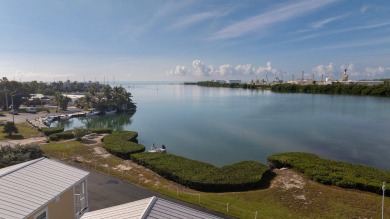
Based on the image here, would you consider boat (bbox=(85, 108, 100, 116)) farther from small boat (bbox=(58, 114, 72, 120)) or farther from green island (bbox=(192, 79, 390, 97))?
green island (bbox=(192, 79, 390, 97))

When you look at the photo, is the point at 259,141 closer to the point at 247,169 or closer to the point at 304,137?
the point at 304,137

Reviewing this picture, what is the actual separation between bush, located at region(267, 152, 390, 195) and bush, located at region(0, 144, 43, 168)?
26.7 metres

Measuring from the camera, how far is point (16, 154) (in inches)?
1066

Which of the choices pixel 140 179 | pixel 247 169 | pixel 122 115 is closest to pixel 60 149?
pixel 140 179

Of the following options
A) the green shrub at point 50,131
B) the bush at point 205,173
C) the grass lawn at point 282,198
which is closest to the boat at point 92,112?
Result: the green shrub at point 50,131

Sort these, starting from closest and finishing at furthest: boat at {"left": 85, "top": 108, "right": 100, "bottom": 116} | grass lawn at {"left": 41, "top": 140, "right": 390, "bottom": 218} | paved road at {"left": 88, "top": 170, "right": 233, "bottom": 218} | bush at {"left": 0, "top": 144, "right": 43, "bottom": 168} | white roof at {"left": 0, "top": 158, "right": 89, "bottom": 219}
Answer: white roof at {"left": 0, "top": 158, "right": 89, "bottom": 219} → grass lawn at {"left": 41, "top": 140, "right": 390, "bottom": 218} → paved road at {"left": 88, "top": 170, "right": 233, "bottom": 218} → bush at {"left": 0, "top": 144, "right": 43, "bottom": 168} → boat at {"left": 85, "top": 108, "right": 100, "bottom": 116}

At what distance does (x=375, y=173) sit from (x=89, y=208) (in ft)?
91.2

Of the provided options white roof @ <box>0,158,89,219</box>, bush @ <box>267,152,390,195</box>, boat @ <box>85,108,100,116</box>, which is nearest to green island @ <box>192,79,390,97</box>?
bush @ <box>267,152,390,195</box>

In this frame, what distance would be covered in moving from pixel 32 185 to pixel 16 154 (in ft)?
51.3

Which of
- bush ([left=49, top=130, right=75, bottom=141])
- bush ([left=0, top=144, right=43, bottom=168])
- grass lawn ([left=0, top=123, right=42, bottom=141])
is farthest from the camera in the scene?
grass lawn ([left=0, top=123, right=42, bottom=141])

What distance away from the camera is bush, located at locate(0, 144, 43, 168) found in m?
25.8

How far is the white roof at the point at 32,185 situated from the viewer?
12.2 meters

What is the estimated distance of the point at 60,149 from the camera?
3975 cm

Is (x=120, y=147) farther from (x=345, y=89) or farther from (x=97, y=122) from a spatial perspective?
(x=345, y=89)
